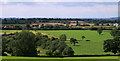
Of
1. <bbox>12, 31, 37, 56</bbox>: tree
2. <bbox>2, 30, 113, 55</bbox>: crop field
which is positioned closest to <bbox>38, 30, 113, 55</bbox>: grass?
<bbox>2, 30, 113, 55</bbox>: crop field

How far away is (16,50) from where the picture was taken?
14750mm

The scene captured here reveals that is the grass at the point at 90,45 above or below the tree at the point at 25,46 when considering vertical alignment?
below

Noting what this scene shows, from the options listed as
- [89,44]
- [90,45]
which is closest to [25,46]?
[90,45]

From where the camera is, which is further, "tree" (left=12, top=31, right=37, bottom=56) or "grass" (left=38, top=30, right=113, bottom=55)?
"grass" (left=38, top=30, right=113, bottom=55)

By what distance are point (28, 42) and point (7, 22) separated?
61.8 m

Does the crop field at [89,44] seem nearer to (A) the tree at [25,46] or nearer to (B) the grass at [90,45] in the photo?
(B) the grass at [90,45]

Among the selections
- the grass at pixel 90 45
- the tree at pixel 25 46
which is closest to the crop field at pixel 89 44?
the grass at pixel 90 45

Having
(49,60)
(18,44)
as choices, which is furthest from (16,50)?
(49,60)

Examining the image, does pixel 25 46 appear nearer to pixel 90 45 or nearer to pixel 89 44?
pixel 90 45

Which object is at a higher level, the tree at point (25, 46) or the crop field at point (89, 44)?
the tree at point (25, 46)

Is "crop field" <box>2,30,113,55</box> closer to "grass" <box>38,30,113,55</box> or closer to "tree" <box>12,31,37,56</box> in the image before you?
"grass" <box>38,30,113,55</box>

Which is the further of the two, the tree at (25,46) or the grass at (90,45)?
the grass at (90,45)

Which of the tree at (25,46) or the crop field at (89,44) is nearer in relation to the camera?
the tree at (25,46)

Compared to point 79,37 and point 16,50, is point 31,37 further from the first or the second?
point 79,37
